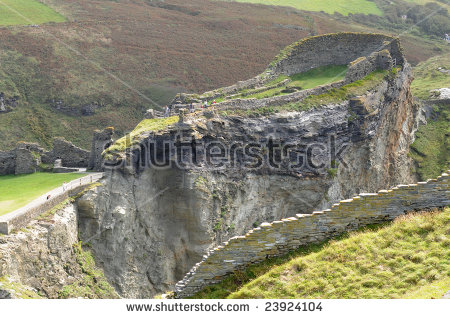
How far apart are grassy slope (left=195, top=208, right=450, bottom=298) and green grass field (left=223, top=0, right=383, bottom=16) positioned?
109720 millimetres

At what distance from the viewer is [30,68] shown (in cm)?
7369

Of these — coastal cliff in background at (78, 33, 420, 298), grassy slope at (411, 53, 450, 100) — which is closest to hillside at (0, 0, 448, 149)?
Answer: grassy slope at (411, 53, 450, 100)

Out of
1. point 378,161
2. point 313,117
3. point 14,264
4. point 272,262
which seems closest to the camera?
point 272,262

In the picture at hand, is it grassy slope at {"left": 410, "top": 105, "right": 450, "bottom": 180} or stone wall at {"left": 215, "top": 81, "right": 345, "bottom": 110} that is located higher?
stone wall at {"left": 215, "top": 81, "right": 345, "bottom": 110}

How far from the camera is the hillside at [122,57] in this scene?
68375 millimetres

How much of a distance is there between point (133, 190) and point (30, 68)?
4995cm

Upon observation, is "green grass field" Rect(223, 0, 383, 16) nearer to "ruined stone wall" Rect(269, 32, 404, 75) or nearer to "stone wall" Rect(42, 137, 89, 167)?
"ruined stone wall" Rect(269, 32, 404, 75)

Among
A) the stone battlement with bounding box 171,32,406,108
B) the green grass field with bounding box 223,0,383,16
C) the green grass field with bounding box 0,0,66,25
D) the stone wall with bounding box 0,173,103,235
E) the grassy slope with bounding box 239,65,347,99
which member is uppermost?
the green grass field with bounding box 223,0,383,16

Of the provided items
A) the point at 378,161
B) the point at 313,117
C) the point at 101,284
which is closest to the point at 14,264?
the point at 101,284

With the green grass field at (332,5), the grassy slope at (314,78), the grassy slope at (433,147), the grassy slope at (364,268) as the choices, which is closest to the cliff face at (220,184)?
the grassy slope at (314,78)

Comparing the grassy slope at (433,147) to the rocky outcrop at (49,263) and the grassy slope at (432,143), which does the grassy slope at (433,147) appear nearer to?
the grassy slope at (432,143)

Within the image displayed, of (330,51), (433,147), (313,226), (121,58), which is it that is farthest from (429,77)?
(313,226)

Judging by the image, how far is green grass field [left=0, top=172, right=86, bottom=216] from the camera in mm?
25994

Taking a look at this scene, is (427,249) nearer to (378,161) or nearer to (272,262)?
(272,262)
